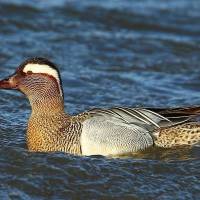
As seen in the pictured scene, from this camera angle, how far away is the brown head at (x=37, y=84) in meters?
10.0

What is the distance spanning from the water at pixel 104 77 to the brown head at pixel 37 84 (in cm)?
63

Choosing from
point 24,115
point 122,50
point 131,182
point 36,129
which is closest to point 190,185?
point 131,182

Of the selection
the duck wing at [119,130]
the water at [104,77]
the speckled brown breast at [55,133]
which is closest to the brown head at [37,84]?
the speckled brown breast at [55,133]

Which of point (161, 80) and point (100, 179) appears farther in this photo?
point (161, 80)

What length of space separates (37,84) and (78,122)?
2.26 ft

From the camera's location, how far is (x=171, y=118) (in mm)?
10367

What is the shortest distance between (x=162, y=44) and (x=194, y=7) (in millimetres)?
3622

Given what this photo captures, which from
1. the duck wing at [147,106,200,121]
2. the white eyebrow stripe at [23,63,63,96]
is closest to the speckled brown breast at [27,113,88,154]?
the white eyebrow stripe at [23,63,63,96]

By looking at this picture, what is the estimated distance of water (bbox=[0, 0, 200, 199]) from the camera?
29.5 feet

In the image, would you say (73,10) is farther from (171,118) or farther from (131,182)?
(131,182)

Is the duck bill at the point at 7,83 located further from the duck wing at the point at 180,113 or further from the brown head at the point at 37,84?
the duck wing at the point at 180,113

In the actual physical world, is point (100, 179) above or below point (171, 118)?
below

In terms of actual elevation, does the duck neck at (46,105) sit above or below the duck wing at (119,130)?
above

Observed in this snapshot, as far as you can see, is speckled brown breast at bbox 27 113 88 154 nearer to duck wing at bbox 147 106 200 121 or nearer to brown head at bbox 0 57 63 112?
brown head at bbox 0 57 63 112
